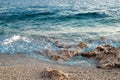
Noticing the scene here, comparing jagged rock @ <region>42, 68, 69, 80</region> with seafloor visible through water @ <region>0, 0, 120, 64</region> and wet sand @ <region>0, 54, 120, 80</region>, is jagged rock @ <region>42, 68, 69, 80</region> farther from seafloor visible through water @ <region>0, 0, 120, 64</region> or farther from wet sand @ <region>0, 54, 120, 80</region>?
seafloor visible through water @ <region>0, 0, 120, 64</region>

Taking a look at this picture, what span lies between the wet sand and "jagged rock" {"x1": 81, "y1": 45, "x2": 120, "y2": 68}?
334 mm

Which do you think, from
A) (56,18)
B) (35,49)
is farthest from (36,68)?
(56,18)

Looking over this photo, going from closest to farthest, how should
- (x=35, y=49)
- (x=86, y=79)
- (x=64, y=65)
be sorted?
(x=86, y=79), (x=64, y=65), (x=35, y=49)

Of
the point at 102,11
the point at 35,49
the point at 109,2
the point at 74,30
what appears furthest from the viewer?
the point at 109,2

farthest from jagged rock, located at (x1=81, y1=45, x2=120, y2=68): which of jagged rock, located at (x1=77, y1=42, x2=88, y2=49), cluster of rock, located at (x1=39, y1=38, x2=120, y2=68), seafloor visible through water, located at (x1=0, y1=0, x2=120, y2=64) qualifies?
jagged rock, located at (x1=77, y1=42, x2=88, y2=49)

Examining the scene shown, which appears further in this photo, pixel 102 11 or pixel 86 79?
pixel 102 11

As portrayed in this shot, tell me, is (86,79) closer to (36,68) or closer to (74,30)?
(36,68)

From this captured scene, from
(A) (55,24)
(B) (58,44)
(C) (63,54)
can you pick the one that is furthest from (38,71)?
(A) (55,24)

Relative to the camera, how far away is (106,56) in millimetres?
12133

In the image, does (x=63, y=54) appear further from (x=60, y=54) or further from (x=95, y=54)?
→ (x=95, y=54)

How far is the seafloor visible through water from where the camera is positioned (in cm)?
1517

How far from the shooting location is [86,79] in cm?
989

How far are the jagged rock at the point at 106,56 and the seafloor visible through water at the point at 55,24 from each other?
2.12 ft

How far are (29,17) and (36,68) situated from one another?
15.3 m
